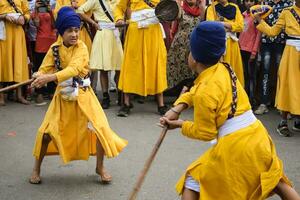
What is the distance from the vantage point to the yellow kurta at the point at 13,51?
27.4 ft

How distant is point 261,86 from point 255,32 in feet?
2.88

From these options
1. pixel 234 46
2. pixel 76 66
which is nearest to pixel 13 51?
pixel 234 46

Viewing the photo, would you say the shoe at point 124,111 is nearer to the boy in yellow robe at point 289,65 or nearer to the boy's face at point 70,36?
the boy in yellow robe at point 289,65

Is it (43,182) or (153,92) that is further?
(153,92)

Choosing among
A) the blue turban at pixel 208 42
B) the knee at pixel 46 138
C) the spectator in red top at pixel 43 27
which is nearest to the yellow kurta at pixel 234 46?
the spectator in red top at pixel 43 27

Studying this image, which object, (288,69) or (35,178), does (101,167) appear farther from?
(288,69)

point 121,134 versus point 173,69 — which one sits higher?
point 173,69

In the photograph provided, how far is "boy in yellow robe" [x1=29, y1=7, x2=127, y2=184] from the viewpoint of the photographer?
16.2 feet

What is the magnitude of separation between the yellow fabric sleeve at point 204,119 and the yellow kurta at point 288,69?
367cm

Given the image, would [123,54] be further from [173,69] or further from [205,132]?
[205,132]

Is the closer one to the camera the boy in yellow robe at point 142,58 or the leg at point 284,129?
the leg at point 284,129

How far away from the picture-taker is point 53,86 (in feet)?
29.5

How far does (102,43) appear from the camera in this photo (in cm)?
818

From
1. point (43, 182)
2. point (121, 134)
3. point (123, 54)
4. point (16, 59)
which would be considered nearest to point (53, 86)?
point (16, 59)
